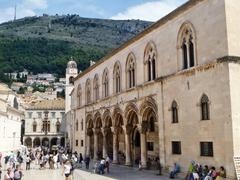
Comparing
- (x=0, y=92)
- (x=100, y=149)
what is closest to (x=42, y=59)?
(x=0, y=92)

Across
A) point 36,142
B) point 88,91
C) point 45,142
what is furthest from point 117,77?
point 45,142

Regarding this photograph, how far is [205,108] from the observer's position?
67.3ft

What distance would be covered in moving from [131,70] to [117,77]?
3.54m

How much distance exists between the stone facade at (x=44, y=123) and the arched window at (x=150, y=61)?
208 feet

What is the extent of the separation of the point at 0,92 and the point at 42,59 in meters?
143

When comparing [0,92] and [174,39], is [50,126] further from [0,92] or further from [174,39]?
[174,39]

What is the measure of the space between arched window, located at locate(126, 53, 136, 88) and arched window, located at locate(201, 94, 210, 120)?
34.2 feet

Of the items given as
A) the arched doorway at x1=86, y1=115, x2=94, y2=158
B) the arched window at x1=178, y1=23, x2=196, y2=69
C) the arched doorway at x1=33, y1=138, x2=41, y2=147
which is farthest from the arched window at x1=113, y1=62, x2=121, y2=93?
the arched doorway at x1=33, y1=138, x2=41, y2=147

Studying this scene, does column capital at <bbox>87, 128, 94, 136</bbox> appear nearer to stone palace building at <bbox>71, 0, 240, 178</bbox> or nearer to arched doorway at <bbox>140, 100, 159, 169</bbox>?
stone palace building at <bbox>71, 0, 240, 178</bbox>

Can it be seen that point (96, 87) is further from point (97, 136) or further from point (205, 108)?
point (205, 108)

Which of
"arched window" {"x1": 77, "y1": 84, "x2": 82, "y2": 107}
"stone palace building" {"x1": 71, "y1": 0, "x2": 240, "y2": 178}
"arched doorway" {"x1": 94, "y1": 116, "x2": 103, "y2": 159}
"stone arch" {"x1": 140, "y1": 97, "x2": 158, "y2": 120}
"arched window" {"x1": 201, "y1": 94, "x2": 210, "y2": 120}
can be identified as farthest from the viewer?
"arched window" {"x1": 77, "y1": 84, "x2": 82, "y2": 107}

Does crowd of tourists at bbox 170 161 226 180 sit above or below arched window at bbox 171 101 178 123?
below

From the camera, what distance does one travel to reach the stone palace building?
18.8 meters

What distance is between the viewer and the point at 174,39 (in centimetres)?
2400
